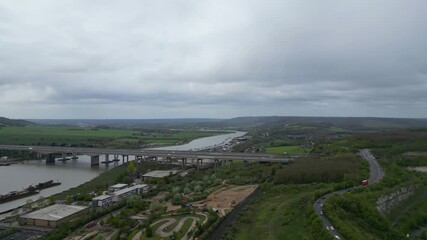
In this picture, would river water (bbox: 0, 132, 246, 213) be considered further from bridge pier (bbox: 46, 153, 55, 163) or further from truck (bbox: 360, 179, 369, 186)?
truck (bbox: 360, 179, 369, 186)

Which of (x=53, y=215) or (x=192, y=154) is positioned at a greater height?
(x=192, y=154)

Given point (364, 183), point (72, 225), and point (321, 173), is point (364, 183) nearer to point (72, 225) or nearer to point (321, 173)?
point (321, 173)

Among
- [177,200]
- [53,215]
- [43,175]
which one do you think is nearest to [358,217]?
[177,200]

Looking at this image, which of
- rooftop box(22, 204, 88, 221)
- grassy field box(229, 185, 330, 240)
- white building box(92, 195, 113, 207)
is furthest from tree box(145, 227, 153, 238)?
white building box(92, 195, 113, 207)

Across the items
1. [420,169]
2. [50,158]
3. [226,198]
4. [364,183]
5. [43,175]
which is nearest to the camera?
[364,183]

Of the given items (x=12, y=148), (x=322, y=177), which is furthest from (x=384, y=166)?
(x=12, y=148)

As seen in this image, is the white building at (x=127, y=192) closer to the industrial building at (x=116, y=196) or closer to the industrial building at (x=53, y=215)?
the industrial building at (x=116, y=196)
